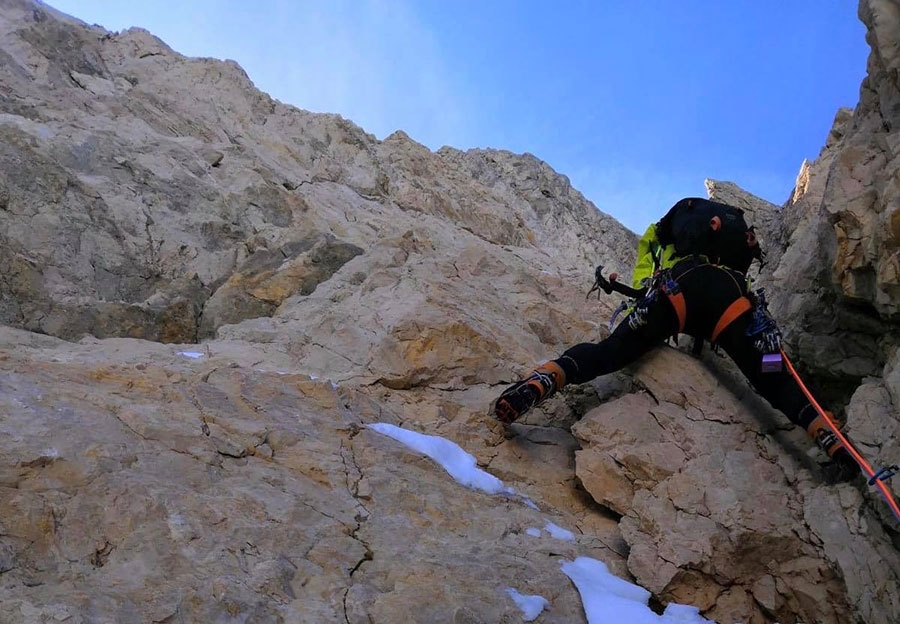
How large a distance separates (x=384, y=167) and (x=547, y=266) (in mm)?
4677

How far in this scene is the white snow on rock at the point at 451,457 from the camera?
4984mm

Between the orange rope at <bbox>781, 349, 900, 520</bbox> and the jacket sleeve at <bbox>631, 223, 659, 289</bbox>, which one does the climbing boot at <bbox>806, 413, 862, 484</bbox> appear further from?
the jacket sleeve at <bbox>631, 223, 659, 289</bbox>

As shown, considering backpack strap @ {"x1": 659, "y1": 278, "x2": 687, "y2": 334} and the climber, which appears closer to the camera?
the climber

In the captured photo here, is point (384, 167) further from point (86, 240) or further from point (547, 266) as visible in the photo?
point (86, 240)

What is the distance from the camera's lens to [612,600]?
12.9 feet

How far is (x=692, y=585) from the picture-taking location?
4258mm

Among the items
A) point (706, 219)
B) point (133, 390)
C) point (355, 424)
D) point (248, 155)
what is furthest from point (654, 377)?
point (248, 155)

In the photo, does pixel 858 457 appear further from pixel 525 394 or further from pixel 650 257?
pixel 650 257

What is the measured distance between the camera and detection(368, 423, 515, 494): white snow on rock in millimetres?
4984

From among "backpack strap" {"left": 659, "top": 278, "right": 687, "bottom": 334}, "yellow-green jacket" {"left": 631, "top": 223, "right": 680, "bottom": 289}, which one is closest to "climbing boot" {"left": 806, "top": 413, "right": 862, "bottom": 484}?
"backpack strap" {"left": 659, "top": 278, "right": 687, "bottom": 334}

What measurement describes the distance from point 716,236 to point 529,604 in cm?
382

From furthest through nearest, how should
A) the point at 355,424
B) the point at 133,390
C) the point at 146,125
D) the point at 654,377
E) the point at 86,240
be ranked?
the point at 146,125
the point at 86,240
the point at 654,377
the point at 355,424
the point at 133,390

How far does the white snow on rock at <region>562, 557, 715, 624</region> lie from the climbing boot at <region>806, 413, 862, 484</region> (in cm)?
148

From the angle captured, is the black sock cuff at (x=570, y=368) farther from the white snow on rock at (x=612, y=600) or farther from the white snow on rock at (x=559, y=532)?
the white snow on rock at (x=612, y=600)
